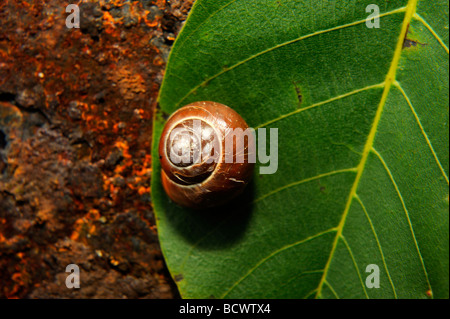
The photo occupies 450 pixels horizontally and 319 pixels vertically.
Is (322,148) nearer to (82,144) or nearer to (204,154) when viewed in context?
A: (204,154)

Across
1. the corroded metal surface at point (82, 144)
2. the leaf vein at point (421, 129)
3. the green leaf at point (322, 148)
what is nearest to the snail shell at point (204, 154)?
the green leaf at point (322, 148)

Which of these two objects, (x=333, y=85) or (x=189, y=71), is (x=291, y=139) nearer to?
(x=333, y=85)

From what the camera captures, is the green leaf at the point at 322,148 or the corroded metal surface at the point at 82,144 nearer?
the green leaf at the point at 322,148

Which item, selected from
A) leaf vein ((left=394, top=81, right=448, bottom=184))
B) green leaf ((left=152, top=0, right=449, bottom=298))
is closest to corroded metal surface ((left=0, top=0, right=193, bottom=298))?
green leaf ((left=152, top=0, right=449, bottom=298))

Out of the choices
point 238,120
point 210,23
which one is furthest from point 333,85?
point 210,23

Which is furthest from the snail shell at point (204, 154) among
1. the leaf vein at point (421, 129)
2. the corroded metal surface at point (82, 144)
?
the leaf vein at point (421, 129)

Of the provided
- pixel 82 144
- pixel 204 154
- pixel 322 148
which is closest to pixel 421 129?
pixel 322 148

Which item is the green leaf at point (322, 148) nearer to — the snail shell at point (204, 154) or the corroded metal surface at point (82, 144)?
the snail shell at point (204, 154)

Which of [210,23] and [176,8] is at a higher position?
[176,8]
